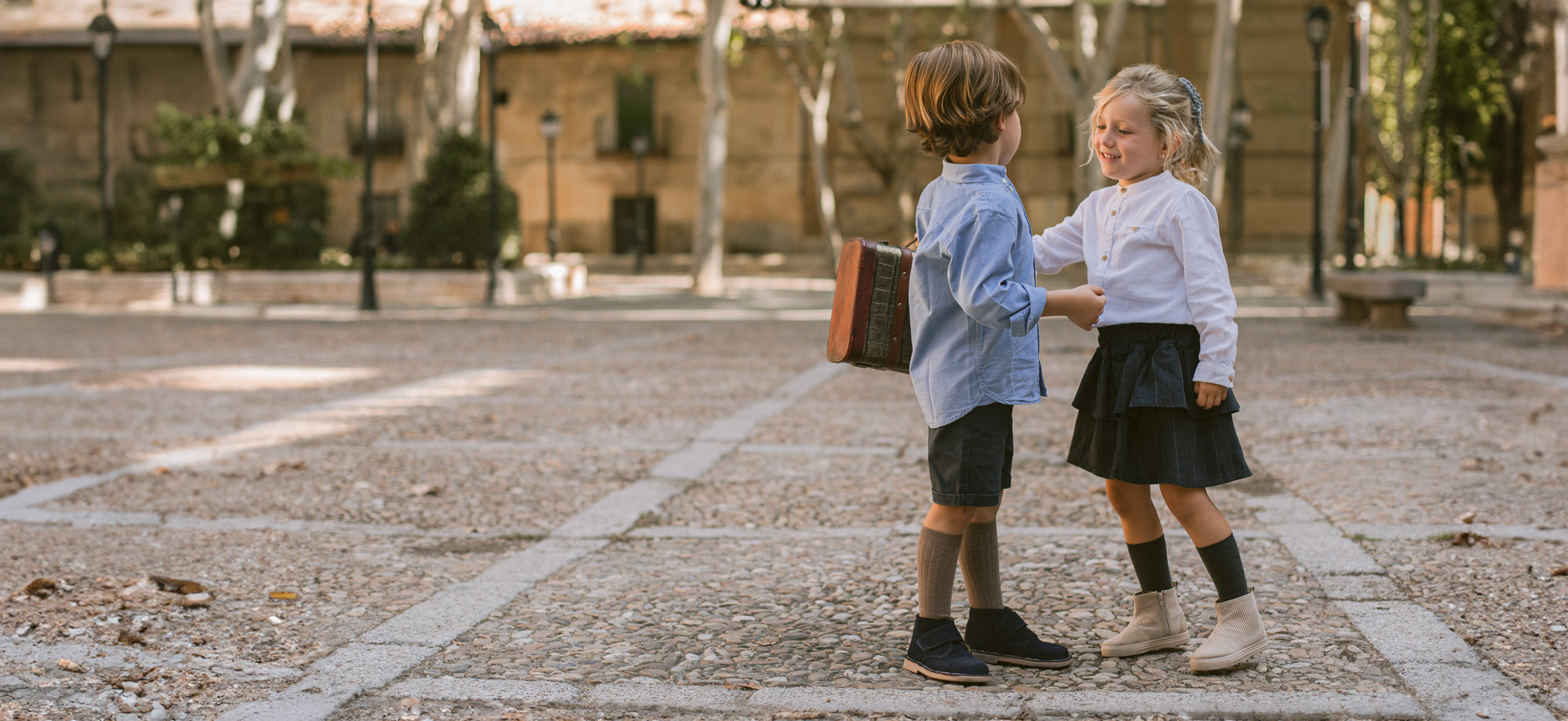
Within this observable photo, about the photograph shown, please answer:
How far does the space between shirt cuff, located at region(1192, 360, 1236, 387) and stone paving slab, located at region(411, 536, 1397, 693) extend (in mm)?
696

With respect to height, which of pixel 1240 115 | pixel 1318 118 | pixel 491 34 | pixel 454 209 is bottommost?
pixel 454 209

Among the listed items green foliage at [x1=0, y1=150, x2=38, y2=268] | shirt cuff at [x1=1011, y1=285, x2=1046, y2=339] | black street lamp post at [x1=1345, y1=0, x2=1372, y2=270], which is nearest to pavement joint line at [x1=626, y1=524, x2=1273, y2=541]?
shirt cuff at [x1=1011, y1=285, x2=1046, y2=339]

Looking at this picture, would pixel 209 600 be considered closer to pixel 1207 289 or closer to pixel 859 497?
pixel 859 497

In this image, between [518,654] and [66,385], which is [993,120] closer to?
[518,654]

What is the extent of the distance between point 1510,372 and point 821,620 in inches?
321

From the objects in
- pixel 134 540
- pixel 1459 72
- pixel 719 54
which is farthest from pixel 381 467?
pixel 1459 72

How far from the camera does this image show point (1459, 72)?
32.6 metres

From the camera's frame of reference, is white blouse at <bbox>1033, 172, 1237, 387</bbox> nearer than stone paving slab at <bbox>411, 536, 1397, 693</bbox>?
Yes

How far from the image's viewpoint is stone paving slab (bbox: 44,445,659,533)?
206 inches

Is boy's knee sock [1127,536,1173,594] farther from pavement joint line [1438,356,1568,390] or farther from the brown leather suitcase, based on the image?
pavement joint line [1438,356,1568,390]

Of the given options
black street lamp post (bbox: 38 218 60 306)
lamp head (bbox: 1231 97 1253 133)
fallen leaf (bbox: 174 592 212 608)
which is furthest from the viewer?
lamp head (bbox: 1231 97 1253 133)

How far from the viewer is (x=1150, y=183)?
3.13 meters

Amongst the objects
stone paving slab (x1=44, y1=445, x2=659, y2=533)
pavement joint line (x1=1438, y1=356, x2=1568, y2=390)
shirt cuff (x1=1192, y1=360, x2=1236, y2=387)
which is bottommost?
stone paving slab (x1=44, y1=445, x2=659, y2=533)

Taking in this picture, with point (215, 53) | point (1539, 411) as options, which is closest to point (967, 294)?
point (1539, 411)
